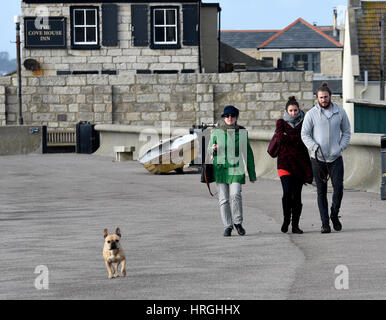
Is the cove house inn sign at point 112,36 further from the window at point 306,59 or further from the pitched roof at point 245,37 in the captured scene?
the pitched roof at point 245,37

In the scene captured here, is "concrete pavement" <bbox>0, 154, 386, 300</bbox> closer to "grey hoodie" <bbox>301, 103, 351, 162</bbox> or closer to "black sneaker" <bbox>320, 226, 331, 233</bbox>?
"black sneaker" <bbox>320, 226, 331, 233</bbox>

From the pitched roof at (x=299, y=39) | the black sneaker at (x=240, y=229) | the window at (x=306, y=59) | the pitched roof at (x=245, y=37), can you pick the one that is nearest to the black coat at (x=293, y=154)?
the black sneaker at (x=240, y=229)

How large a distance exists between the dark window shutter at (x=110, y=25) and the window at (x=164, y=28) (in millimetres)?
1615

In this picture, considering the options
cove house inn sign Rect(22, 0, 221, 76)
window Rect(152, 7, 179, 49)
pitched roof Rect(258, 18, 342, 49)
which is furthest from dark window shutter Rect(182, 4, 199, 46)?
pitched roof Rect(258, 18, 342, 49)

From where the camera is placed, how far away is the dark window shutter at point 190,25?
143 feet

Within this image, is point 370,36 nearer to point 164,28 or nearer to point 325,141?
point 164,28

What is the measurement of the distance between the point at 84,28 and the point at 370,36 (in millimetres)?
12663

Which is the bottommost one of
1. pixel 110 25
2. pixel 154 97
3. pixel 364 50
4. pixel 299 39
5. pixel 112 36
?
pixel 154 97

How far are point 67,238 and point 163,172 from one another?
10.8 meters

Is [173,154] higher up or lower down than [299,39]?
lower down

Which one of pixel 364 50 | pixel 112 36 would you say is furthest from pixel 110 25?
pixel 364 50

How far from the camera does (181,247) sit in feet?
34.2
